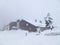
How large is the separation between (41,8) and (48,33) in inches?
10.4

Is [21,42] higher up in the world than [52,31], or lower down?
lower down

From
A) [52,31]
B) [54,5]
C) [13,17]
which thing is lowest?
[52,31]

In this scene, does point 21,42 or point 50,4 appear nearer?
point 21,42

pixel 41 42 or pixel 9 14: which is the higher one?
pixel 9 14

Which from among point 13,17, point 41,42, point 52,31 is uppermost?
point 13,17

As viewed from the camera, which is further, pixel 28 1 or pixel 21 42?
pixel 28 1

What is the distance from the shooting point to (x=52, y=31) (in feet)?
4.38

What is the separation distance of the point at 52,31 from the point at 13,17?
1.34 feet

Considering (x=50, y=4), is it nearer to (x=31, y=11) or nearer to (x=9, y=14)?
(x=31, y=11)

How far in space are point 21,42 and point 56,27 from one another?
1.25 ft

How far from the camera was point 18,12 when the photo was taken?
4.39 ft

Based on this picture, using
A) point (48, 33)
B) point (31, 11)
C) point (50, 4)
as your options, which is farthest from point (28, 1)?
point (48, 33)

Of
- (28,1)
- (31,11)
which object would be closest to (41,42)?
(31,11)

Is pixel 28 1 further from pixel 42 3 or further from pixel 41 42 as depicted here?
pixel 41 42
